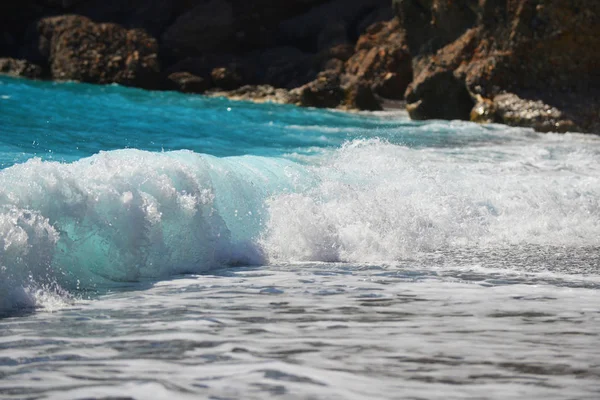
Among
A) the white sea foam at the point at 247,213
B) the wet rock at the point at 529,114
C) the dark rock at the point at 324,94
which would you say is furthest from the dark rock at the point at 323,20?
the white sea foam at the point at 247,213

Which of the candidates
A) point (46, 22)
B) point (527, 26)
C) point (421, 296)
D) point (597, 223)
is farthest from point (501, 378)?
point (46, 22)

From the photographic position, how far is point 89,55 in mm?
31734

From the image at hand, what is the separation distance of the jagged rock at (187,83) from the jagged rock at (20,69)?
450 centimetres

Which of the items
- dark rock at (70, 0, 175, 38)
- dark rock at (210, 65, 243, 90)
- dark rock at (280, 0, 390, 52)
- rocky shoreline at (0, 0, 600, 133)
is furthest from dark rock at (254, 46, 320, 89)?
dark rock at (70, 0, 175, 38)

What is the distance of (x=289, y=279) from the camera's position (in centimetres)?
534

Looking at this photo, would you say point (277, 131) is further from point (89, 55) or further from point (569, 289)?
point (89, 55)

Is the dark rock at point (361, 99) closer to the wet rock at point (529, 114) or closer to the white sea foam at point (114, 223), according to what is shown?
the wet rock at point (529, 114)

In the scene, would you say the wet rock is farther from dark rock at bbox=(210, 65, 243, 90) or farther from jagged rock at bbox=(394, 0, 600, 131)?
dark rock at bbox=(210, 65, 243, 90)

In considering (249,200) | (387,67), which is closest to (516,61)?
(387,67)

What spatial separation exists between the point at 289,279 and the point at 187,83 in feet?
84.3

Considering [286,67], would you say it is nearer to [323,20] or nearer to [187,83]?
[323,20]

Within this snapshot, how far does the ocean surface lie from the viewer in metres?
3.34

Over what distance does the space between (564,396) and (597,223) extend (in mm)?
5397

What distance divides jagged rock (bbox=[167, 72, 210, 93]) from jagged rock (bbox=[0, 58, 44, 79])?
450 centimetres
